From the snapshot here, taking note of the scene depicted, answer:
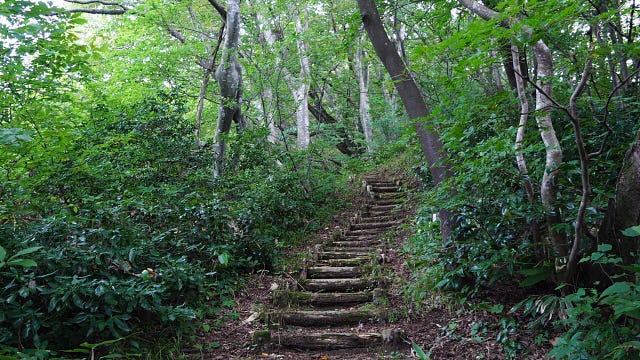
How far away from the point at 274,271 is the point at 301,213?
114 inches

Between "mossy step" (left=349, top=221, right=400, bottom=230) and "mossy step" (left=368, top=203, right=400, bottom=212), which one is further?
"mossy step" (left=368, top=203, right=400, bottom=212)

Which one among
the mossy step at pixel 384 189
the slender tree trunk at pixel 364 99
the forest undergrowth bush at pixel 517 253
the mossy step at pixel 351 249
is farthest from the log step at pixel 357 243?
the slender tree trunk at pixel 364 99

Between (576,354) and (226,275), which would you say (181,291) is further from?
(576,354)

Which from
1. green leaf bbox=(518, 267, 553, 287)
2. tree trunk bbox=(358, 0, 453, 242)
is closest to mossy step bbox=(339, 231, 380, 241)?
tree trunk bbox=(358, 0, 453, 242)

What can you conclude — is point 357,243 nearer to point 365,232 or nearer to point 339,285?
point 365,232

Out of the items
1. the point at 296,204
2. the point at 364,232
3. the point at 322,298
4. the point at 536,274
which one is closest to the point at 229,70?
the point at 296,204

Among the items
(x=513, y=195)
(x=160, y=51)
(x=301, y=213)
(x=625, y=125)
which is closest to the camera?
(x=513, y=195)

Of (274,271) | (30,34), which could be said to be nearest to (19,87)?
(30,34)

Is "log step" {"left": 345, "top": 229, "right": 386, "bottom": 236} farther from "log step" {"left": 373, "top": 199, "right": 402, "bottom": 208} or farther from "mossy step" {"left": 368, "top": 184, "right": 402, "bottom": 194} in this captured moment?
"mossy step" {"left": 368, "top": 184, "right": 402, "bottom": 194}

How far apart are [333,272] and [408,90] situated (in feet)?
10.2

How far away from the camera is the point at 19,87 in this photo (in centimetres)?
540

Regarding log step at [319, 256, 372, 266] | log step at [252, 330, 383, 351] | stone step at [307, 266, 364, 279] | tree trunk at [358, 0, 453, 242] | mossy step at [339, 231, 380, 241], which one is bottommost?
log step at [252, 330, 383, 351]

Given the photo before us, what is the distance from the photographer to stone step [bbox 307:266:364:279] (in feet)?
21.4

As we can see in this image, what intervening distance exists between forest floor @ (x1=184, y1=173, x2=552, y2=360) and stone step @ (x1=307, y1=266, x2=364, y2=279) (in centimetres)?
92
